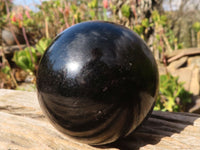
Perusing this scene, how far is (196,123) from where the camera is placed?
1.65 meters

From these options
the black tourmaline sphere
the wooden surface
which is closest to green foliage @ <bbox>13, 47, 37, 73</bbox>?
the wooden surface

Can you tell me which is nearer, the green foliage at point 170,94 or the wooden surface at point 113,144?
the wooden surface at point 113,144

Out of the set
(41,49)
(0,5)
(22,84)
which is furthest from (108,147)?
(0,5)

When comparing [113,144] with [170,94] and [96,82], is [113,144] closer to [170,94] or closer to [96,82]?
[96,82]

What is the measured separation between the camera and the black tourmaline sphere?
1031 mm

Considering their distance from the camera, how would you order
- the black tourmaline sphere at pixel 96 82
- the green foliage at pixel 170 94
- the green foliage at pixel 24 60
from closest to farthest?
the black tourmaline sphere at pixel 96 82 < the green foliage at pixel 170 94 < the green foliage at pixel 24 60

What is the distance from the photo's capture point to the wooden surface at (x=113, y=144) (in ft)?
4.42

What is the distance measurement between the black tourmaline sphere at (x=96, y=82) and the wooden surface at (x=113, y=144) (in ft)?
0.79

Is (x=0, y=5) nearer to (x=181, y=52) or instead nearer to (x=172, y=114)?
(x=181, y=52)

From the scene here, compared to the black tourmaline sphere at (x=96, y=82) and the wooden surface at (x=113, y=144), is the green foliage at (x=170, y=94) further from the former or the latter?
the black tourmaline sphere at (x=96, y=82)

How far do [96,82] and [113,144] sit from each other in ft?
1.91

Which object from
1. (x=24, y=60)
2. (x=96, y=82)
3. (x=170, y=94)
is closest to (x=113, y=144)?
(x=96, y=82)

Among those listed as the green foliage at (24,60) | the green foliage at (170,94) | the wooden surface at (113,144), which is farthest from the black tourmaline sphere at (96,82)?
the green foliage at (24,60)

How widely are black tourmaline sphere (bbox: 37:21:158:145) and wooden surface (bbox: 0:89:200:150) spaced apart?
0.24 m
